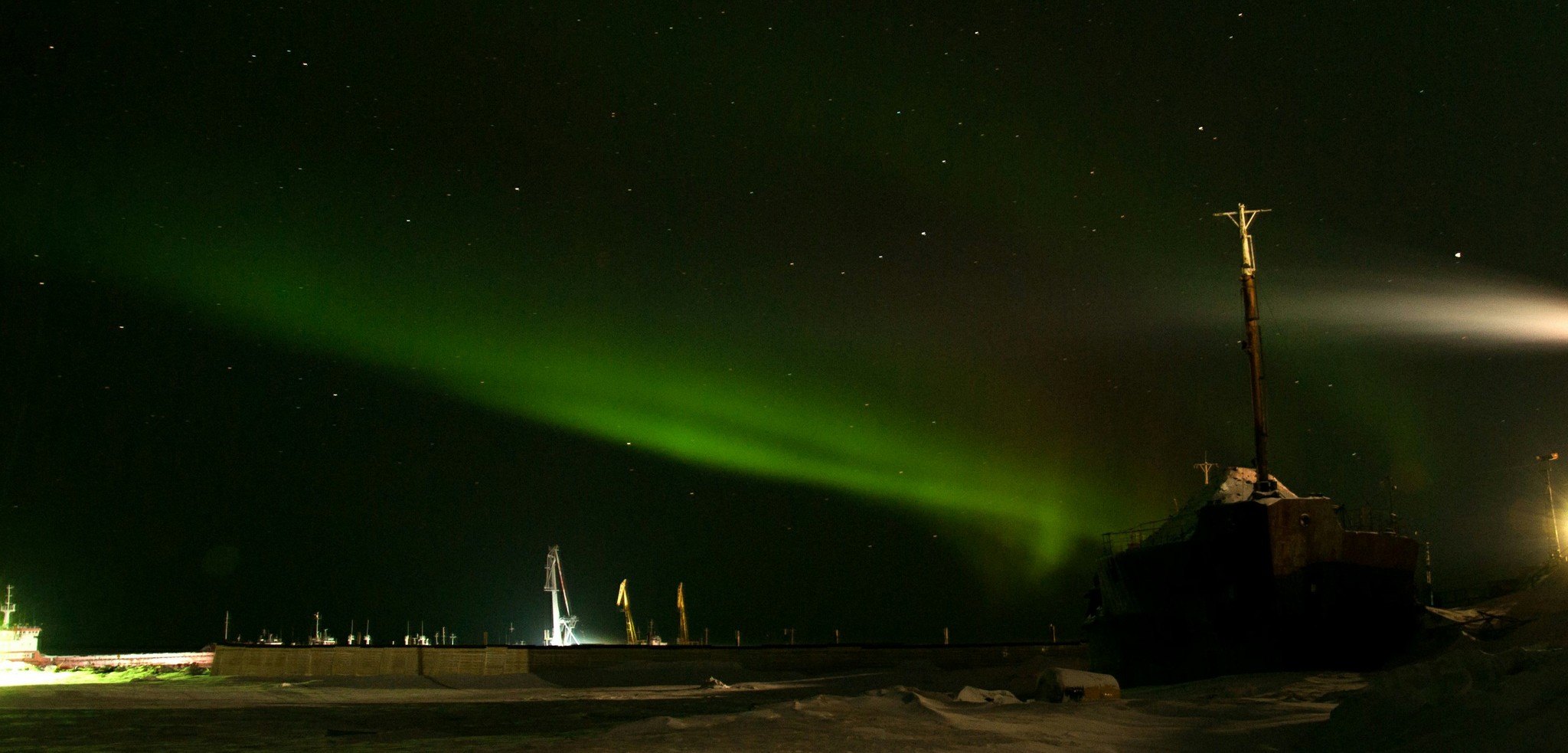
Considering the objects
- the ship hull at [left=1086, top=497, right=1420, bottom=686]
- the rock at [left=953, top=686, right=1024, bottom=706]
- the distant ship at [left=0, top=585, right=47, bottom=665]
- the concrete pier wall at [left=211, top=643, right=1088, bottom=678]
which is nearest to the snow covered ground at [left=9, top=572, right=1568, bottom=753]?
the rock at [left=953, top=686, right=1024, bottom=706]

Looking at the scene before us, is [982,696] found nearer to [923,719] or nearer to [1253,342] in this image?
[923,719]

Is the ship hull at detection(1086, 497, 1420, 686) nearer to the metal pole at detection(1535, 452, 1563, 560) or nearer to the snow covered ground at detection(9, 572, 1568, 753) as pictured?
the snow covered ground at detection(9, 572, 1568, 753)

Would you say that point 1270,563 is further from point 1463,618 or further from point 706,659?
point 706,659

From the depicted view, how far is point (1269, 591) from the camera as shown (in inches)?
876

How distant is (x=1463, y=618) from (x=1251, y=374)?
28.0ft

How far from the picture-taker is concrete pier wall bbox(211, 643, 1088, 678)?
3400 cm

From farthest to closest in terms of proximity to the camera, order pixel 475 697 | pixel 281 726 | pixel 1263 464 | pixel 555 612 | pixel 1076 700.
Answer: pixel 555 612, pixel 1263 464, pixel 475 697, pixel 1076 700, pixel 281 726

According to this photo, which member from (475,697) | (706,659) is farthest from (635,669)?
(475,697)

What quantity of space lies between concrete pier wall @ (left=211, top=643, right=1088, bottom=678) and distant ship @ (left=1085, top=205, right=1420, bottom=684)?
19.4m

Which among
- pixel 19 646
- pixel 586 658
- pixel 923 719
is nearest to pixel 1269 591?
pixel 923 719

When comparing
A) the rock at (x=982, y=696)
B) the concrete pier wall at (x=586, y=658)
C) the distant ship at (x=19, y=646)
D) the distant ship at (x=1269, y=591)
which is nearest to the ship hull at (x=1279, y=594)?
the distant ship at (x=1269, y=591)

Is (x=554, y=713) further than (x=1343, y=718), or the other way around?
(x=554, y=713)

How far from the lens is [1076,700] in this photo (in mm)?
16281

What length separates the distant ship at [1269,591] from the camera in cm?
2225
